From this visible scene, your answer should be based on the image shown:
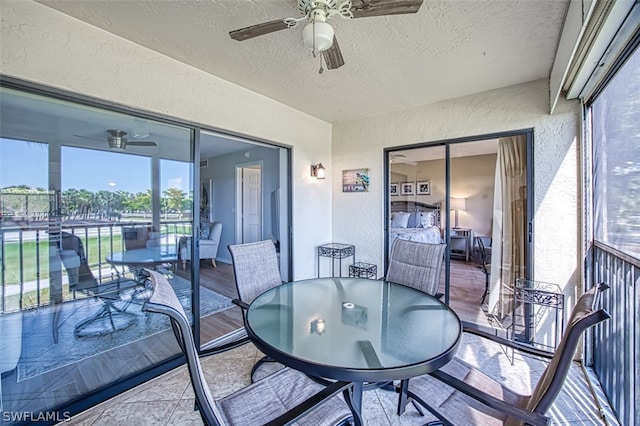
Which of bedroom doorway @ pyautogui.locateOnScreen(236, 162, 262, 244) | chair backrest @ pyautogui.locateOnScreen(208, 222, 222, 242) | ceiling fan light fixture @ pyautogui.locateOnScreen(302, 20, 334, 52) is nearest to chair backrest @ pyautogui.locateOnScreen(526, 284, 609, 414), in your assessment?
ceiling fan light fixture @ pyautogui.locateOnScreen(302, 20, 334, 52)

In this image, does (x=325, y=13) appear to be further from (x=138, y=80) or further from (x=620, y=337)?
(x=620, y=337)

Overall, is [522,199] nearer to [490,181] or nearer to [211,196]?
[490,181]

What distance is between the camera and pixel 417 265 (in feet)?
7.57

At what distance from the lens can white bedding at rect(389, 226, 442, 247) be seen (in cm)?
386

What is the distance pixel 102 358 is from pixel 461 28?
145 inches

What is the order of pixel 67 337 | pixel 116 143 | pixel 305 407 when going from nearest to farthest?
pixel 305 407 → pixel 67 337 → pixel 116 143

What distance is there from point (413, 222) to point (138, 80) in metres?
3.64

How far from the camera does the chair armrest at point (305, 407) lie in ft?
3.21

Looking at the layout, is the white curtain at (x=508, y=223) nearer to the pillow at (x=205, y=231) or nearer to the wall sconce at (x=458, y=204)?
the wall sconce at (x=458, y=204)

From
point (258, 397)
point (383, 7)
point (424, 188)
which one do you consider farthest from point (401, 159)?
point (258, 397)

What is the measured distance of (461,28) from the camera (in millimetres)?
1908

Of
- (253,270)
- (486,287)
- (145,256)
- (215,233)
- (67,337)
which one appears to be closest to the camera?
(67,337)

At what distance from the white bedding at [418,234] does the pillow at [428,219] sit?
51 mm

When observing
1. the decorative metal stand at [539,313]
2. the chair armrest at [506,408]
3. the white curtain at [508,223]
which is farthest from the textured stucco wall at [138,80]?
the chair armrest at [506,408]
